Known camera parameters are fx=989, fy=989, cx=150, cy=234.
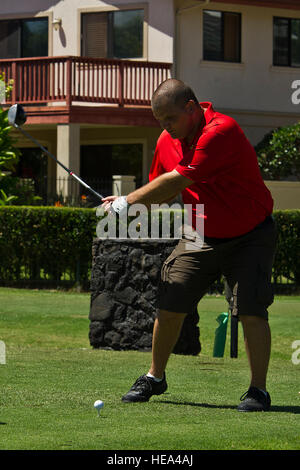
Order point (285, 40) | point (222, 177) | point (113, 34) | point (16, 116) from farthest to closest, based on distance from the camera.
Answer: point (285, 40) < point (113, 34) < point (16, 116) < point (222, 177)

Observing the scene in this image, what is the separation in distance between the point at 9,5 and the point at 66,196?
23.2ft

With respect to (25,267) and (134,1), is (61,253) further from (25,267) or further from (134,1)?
(134,1)

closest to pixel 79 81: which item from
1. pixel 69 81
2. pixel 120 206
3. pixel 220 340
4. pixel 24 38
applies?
pixel 69 81

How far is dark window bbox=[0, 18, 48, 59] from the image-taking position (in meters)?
27.3

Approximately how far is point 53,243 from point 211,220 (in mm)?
12047

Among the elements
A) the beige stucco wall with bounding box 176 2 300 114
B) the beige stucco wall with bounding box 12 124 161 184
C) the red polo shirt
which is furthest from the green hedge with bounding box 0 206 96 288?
the red polo shirt

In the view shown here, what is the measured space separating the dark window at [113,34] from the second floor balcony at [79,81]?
0.91 m

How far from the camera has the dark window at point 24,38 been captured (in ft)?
89.7

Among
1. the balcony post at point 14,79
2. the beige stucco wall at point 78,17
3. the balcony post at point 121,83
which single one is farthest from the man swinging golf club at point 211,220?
the beige stucco wall at point 78,17

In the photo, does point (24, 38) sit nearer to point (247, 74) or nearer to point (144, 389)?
point (247, 74)

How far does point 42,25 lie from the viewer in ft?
89.6

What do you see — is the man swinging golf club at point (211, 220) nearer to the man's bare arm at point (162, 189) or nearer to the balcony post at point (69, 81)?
the man's bare arm at point (162, 189)

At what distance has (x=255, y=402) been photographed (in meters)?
6.10

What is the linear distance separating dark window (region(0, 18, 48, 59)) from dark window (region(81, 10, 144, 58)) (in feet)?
4.19
